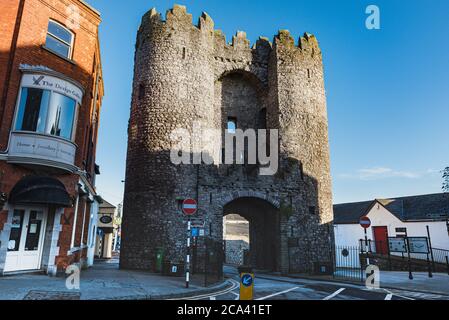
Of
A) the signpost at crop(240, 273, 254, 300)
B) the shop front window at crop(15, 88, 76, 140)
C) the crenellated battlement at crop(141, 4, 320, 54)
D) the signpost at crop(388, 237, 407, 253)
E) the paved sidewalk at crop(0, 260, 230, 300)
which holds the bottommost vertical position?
the paved sidewalk at crop(0, 260, 230, 300)

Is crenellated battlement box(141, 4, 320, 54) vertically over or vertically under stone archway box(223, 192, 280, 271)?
over

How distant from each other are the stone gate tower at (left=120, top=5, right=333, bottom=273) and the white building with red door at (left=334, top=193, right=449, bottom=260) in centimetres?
883

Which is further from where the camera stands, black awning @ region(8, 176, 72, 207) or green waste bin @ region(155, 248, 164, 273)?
green waste bin @ region(155, 248, 164, 273)

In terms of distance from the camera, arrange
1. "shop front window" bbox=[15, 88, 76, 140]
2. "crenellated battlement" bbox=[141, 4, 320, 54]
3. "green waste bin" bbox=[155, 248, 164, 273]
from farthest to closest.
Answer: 1. "crenellated battlement" bbox=[141, 4, 320, 54]
2. "green waste bin" bbox=[155, 248, 164, 273]
3. "shop front window" bbox=[15, 88, 76, 140]

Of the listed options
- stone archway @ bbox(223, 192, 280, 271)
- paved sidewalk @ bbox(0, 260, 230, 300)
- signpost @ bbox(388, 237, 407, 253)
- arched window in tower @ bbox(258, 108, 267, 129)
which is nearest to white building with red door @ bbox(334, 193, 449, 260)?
signpost @ bbox(388, 237, 407, 253)

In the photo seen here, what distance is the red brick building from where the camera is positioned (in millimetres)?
10414

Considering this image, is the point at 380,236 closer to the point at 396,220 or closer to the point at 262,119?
the point at 396,220

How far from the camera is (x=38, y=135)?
10891 mm

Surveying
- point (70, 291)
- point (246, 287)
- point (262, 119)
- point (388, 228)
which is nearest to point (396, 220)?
point (388, 228)

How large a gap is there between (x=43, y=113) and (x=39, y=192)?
113 inches

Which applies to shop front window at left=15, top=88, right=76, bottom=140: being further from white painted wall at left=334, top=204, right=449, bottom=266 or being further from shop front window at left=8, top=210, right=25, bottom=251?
white painted wall at left=334, top=204, right=449, bottom=266
